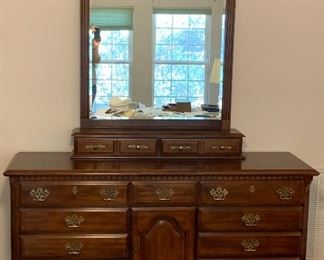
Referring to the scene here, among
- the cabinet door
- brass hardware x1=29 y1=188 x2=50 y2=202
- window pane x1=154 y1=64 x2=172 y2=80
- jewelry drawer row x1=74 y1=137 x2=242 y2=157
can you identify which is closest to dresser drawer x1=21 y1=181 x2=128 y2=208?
brass hardware x1=29 y1=188 x2=50 y2=202

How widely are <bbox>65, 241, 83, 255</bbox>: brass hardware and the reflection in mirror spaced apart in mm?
700

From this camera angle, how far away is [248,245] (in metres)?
2.63

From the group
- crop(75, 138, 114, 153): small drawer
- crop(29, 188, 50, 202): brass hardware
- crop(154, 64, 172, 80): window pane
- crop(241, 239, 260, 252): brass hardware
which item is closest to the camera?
crop(29, 188, 50, 202): brass hardware

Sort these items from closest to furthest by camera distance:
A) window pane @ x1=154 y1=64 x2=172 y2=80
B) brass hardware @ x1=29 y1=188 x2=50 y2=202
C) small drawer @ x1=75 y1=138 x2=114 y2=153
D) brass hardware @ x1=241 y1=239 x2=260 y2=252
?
brass hardware @ x1=29 y1=188 x2=50 y2=202
brass hardware @ x1=241 y1=239 x2=260 y2=252
small drawer @ x1=75 y1=138 x2=114 y2=153
window pane @ x1=154 y1=64 x2=172 y2=80

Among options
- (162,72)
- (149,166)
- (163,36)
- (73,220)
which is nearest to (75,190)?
(73,220)

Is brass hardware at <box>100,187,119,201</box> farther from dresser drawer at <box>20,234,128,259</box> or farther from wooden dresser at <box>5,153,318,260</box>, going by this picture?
dresser drawer at <box>20,234,128,259</box>

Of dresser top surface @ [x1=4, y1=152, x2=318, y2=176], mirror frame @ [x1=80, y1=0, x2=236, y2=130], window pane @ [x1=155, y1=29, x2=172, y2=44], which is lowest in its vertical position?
dresser top surface @ [x1=4, y1=152, x2=318, y2=176]

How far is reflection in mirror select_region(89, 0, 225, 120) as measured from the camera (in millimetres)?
2832

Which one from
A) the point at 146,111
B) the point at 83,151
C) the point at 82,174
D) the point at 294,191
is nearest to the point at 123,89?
the point at 146,111

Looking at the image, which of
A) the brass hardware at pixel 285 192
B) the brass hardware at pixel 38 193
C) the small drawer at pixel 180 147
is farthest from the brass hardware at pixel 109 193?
the brass hardware at pixel 285 192

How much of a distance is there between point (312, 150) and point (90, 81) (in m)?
1.34

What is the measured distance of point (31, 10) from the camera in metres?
2.84

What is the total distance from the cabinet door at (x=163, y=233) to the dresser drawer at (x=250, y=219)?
0.07 metres

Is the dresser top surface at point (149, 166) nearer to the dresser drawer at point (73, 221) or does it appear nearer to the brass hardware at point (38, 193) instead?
the brass hardware at point (38, 193)
